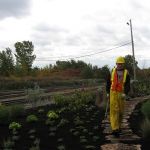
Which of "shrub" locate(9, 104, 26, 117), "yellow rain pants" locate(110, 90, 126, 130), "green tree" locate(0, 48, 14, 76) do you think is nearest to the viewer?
"yellow rain pants" locate(110, 90, 126, 130)

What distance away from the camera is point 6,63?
4797 cm

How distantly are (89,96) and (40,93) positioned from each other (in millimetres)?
2617

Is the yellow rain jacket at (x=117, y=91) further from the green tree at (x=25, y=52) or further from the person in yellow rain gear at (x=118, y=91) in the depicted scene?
the green tree at (x=25, y=52)

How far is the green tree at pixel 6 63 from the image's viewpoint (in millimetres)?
46681

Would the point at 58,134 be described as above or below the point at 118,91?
below

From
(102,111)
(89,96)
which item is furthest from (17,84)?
(102,111)

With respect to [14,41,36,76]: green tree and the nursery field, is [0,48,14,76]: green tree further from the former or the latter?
the nursery field

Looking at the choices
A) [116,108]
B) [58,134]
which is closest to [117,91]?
[116,108]

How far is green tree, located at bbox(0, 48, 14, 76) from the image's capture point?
4668 centimetres

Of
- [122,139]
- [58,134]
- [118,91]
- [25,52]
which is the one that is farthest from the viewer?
[25,52]

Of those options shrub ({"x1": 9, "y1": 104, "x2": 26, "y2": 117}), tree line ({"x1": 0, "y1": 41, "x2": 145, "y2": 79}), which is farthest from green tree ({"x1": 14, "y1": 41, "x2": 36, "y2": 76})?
shrub ({"x1": 9, "y1": 104, "x2": 26, "y2": 117})

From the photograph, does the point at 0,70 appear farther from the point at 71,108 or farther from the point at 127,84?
the point at 127,84

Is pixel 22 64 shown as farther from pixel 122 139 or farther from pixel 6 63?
pixel 122 139

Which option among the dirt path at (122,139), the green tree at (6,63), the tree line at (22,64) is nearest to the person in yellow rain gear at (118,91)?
the dirt path at (122,139)
